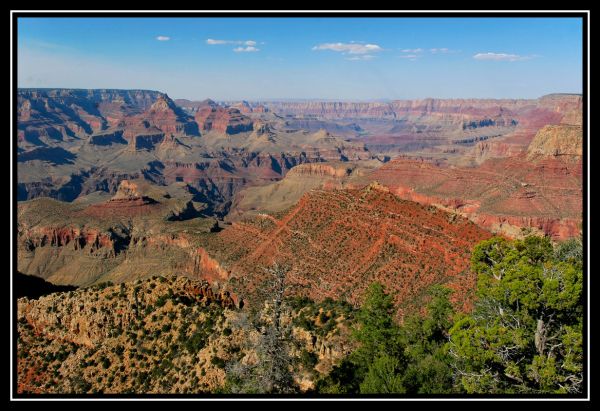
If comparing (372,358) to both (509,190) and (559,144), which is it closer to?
(509,190)

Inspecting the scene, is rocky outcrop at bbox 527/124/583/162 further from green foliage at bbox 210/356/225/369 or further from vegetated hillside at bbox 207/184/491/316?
green foliage at bbox 210/356/225/369

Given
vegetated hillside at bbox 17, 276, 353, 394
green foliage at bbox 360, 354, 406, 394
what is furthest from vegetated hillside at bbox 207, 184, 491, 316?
green foliage at bbox 360, 354, 406, 394

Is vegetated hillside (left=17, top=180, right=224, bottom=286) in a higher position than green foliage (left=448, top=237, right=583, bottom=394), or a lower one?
lower

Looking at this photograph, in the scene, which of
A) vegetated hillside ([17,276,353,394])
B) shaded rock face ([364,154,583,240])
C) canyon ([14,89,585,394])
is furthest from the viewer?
shaded rock face ([364,154,583,240])

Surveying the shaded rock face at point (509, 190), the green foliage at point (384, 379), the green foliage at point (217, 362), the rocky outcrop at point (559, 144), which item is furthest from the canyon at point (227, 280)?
the rocky outcrop at point (559, 144)

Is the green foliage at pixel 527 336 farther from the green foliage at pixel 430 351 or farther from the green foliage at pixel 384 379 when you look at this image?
the green foliage at pixel 384 379
